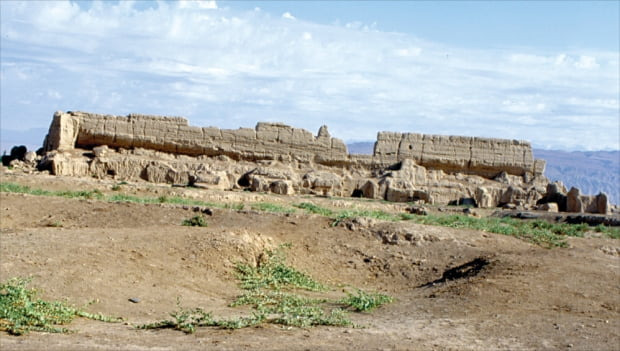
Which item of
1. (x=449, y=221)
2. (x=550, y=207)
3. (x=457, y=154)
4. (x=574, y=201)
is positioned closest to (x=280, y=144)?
(x=457, y=154)

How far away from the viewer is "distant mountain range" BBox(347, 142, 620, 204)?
109625 mm

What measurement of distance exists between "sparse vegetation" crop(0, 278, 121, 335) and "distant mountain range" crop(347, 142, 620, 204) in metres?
97.1

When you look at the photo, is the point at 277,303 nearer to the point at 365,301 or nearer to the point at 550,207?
the point at 365,301

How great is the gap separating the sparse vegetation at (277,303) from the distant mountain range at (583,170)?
3688 inches

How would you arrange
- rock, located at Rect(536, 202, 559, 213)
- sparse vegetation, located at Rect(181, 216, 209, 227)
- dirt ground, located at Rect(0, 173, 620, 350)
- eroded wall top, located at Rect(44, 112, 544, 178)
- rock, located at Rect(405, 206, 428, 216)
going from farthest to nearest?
eroded wall top, located at Rect(44, 112, 544, 178) → rock, located at Rect(536, 202, 559, 213) → rock, located at Rect(405, 206, 428, 216) → sparse vegetation, located at Rect(181, 216, 209, 227) → dirt ground, located at Rect(0, 173, 620, 350)

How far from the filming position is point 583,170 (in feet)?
386

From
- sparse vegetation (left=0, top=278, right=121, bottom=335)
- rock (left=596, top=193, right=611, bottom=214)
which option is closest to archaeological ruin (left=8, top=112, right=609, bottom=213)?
rock (left=596, top=193, right=611, bottom=214)

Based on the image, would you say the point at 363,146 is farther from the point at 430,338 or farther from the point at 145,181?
the point at 430,338

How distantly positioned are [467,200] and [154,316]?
1533 cm

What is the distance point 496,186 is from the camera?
23453mm

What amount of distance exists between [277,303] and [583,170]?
116 metres

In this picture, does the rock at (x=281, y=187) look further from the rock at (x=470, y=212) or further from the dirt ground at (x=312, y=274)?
the dirt ground at (x=312, y=274)

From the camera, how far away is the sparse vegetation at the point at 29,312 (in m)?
7.29

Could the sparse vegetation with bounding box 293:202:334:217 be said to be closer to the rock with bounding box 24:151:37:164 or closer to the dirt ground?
the dirt ground
